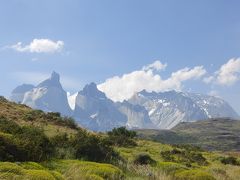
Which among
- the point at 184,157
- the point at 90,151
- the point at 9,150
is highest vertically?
the point at 184,157

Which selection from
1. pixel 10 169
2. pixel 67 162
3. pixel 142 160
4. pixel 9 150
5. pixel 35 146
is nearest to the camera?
pixel 10 169

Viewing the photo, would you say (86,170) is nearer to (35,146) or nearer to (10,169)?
(35,146)

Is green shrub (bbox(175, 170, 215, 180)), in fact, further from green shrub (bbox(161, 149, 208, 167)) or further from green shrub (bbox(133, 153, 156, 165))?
green shrub (bbox(161, 149, 208, 167))

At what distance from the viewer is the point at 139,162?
23766mm

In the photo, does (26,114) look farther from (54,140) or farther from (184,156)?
(54,140)

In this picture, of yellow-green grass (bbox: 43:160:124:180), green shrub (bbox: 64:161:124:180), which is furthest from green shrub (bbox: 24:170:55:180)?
green shrub (bbox: 64:161:124:180)

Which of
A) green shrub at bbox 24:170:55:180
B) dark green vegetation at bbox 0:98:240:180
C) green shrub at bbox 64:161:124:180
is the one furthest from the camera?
green shrub at bbox 64:161:124:180

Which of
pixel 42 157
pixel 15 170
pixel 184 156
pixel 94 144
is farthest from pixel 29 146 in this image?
pixel 184 156

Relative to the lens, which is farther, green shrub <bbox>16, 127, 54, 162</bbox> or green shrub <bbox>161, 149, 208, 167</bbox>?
green shrub <bbox>161, 149, 208, 167</bbox>

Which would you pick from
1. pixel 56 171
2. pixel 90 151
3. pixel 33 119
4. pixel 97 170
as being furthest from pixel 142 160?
pixel 33 119

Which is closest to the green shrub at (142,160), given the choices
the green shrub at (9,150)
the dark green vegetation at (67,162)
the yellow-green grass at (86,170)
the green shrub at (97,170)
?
the dark green vegetation at (67,162)

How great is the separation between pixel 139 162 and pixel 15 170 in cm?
1291

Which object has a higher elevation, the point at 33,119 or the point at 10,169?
the point at 33,119

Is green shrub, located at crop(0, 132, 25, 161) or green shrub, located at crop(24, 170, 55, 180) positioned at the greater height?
green shrub, located at crop(0, 132, 25, 161)
